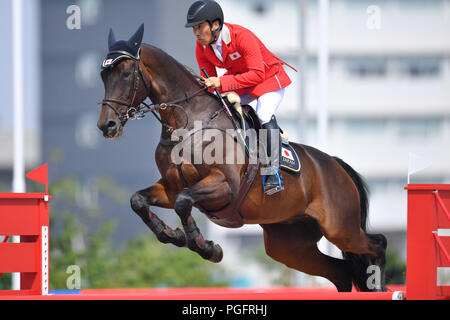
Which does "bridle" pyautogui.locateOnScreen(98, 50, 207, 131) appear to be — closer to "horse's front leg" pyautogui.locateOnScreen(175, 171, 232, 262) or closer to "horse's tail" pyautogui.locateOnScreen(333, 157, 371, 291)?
"horse's front leg" pyautogui.locateOnScreen(175, 171, 232, 262)

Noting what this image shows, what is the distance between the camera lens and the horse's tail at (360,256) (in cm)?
489

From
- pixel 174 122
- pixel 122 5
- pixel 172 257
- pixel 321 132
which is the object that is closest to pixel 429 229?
pixel 174 122

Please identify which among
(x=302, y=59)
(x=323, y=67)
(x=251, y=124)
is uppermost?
(x=302, y=59)

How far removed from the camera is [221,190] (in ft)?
13.4

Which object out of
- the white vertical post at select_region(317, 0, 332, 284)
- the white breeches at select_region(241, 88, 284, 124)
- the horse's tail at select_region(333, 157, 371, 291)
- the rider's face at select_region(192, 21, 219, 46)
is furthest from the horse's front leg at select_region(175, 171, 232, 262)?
the white vertical post at select_region(317, 0, 332, 284)

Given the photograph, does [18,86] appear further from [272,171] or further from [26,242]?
[272,171]

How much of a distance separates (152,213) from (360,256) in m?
1.57

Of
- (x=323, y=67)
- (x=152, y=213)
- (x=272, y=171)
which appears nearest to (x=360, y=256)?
(x=272, y=171)

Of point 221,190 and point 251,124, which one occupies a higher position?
point 251,124

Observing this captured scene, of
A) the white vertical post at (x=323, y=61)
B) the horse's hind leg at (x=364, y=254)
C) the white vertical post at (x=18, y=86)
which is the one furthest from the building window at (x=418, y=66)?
the horse's hind leg at (x=364, y=254)

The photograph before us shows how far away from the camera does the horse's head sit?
398cm

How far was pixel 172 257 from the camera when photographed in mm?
12125

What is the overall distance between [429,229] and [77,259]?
7.12m
